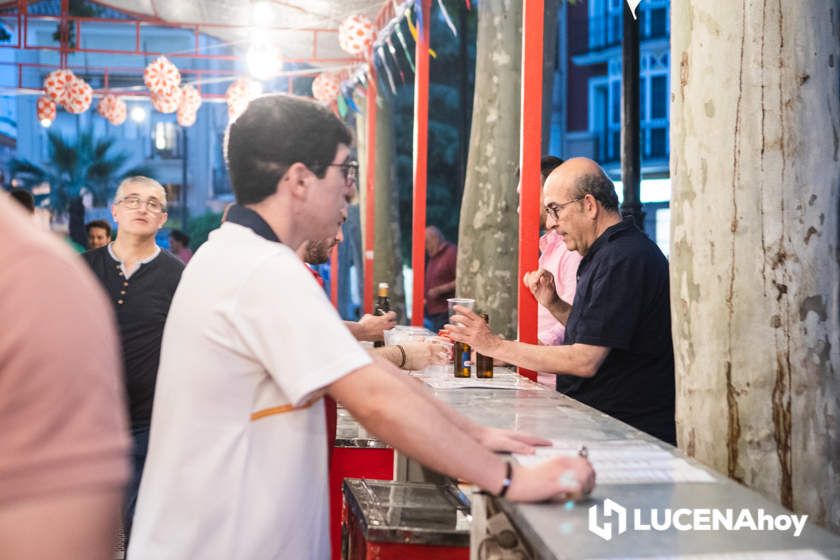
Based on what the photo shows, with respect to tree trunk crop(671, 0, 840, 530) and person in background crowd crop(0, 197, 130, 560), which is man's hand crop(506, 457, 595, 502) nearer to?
tree trunk crop(671, 0, 840, 530)

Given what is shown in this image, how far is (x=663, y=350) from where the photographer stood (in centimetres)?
375

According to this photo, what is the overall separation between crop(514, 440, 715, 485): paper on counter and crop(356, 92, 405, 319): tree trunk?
479 inches

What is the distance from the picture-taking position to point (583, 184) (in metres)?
4.15

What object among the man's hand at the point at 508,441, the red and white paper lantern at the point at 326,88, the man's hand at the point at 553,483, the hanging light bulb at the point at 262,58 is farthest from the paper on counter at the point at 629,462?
the red and white paper lantern at the point at 326,88

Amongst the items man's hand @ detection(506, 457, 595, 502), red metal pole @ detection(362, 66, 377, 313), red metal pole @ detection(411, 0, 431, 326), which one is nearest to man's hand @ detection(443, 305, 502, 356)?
man's hand @ detection(506, 457, 595, 502)

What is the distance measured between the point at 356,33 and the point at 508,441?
341 inches

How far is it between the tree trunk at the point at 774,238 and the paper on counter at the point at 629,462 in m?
0.30

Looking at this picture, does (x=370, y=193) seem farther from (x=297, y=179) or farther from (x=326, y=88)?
(x=297, y=179)

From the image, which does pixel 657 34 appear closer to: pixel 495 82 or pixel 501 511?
pixel 495 82

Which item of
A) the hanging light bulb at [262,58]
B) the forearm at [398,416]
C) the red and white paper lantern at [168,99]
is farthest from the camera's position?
the red and white paper lantern at [168,99]

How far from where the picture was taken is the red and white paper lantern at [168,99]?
14281mm

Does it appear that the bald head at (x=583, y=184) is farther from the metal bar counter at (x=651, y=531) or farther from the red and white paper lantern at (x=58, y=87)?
the red and white paper lantern at (x=58, y=87)

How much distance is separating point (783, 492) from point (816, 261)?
62 cm

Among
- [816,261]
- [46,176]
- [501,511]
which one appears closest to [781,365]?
[816,261]
